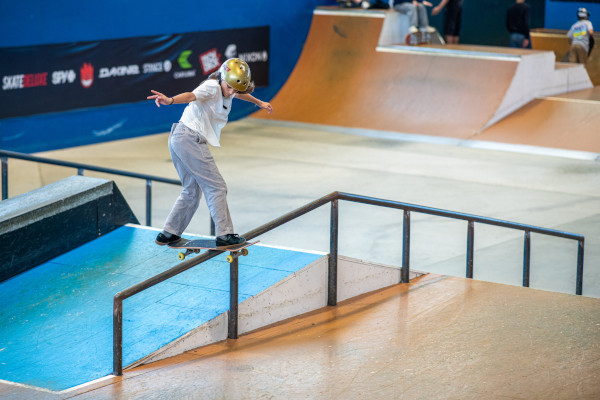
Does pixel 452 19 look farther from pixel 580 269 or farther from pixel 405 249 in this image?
pixel 405 249

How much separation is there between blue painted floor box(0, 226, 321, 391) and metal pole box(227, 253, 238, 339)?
87 millimetres

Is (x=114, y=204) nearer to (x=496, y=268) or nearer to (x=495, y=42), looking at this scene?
(x=496, y=268)

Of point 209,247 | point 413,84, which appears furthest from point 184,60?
point 209,247

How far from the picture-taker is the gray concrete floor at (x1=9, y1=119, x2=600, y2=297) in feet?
30.7

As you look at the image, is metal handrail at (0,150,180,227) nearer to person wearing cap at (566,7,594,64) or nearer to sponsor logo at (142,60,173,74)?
sponsor logo at (142,60,173,74)

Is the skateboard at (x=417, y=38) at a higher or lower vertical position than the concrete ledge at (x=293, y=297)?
higher

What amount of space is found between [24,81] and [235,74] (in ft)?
29.9

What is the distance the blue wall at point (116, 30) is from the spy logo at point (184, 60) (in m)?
0.43

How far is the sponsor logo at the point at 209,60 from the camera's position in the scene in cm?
1697

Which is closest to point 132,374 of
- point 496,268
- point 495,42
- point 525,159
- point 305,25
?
point 496,268

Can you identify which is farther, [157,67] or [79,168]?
[157,67]

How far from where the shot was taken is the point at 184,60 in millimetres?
16547

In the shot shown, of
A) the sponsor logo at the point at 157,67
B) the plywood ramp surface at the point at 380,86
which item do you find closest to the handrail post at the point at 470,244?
the plywood ramp surface at the point at 380,86

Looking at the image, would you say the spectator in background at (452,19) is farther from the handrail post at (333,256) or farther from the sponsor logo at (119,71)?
the handrail post at (333,256)
